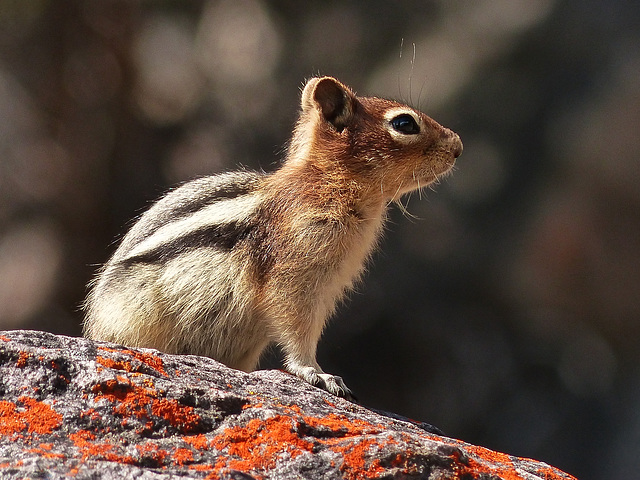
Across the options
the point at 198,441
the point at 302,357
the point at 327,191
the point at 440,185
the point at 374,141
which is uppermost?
the point at 374,141

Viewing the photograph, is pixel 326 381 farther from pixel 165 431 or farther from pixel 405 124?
pixel 405 124

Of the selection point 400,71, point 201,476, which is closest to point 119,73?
point 400,71

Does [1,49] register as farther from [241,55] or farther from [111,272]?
[111,272]

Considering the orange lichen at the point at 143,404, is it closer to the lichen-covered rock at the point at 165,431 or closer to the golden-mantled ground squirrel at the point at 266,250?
the lichen-covered rock at the point at 165,431

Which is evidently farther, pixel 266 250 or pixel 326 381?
pixel 266 250

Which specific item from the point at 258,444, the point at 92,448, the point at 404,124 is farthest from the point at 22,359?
the point at 404,124

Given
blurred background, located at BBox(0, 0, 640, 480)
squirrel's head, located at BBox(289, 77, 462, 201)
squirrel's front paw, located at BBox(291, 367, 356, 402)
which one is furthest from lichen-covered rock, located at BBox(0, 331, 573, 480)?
blurred background, located at BBox(0, 0, 640, 480)

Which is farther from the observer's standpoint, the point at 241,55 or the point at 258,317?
the point at 241,55
